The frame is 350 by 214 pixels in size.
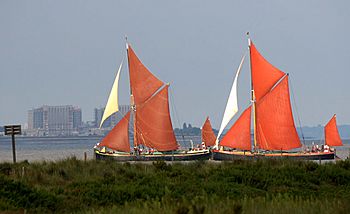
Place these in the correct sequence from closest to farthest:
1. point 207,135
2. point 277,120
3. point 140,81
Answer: point 277,120, point 140,81, point 207,135

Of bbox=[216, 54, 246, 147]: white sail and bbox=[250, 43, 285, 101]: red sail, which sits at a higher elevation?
bbox=[250, 43, 285, 101]: red sail

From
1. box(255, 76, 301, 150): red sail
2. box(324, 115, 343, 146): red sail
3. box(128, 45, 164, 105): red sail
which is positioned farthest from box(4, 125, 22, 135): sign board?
box(324, 115, 343, 146): red sail

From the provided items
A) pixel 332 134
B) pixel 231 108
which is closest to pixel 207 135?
pixel 332 134

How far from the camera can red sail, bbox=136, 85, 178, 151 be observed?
5478cm

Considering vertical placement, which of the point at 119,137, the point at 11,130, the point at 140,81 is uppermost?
the point at 140,81

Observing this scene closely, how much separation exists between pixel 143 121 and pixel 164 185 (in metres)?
36.7

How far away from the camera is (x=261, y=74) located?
55594mm

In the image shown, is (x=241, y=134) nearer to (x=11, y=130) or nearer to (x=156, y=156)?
(x=156, y=156)

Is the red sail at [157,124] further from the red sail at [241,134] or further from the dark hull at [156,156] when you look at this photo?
the red sail at [241,134]

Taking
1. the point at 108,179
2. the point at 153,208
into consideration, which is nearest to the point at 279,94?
the point at 108,179

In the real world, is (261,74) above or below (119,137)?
above

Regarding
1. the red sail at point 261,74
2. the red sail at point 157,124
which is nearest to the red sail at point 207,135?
the red sail at point 261,74

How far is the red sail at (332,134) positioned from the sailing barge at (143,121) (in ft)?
57.0

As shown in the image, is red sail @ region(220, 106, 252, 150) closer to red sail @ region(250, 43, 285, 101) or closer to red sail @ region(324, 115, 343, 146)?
red sail @ region(250, 43, 285, 101)
